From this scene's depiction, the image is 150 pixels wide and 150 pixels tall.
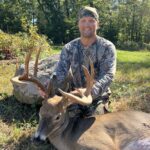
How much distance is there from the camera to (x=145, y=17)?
1845 inches

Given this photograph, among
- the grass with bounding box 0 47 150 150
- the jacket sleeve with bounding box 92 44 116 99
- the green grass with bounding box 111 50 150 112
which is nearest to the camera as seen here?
the jacket sleeve with bounding box 92 44 116 99

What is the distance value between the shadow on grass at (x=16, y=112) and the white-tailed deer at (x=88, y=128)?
1.47 meters

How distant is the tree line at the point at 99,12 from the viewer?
133 feet

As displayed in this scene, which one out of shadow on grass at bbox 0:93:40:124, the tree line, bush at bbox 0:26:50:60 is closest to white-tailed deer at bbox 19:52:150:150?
shadow on grass at bbox 0:93:40:124

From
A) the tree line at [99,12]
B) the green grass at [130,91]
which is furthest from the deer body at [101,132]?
the tree line at [99,12]

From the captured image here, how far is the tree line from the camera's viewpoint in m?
40.6

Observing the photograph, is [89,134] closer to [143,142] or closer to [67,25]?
[143,142]

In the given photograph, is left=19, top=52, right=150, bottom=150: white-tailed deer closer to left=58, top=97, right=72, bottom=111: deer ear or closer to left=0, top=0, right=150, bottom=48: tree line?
left=58, top=97, right=72, bottom=111: deer ear

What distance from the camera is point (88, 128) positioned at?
18.6 ft

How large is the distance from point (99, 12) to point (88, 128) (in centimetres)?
3926

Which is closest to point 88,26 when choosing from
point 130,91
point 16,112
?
point 16,112

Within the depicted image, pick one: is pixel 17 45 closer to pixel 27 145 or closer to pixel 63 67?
pixel 63 67

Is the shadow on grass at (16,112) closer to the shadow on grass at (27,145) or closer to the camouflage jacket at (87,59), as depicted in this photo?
the shadow on grass at (27,145)

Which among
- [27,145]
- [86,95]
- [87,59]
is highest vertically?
[87,59]
